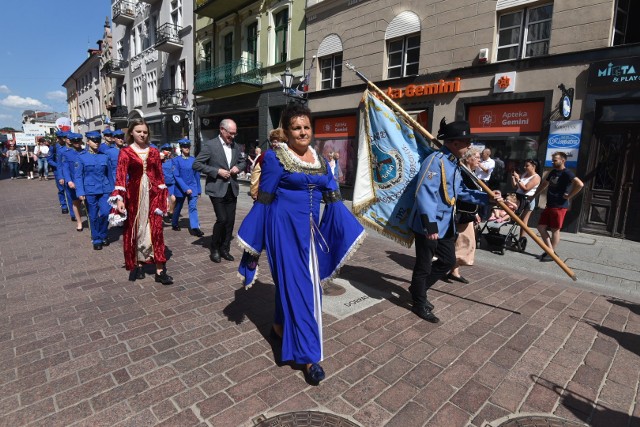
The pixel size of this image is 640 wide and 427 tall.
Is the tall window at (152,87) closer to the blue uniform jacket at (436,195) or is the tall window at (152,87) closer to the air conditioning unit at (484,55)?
the air conditioning unit at (484,55)

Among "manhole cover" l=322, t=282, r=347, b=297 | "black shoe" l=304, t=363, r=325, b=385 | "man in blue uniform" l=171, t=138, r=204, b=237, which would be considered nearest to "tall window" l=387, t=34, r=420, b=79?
"man in blue uniform" l=171, t=138, r=204, b=237

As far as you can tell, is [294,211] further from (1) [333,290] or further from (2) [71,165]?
(2) [71,165]

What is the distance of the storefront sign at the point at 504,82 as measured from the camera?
9.70 metres

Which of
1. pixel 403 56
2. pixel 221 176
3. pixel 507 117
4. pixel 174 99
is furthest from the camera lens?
pixel 174 99

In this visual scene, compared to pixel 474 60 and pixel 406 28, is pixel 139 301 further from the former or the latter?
pixel 406 28

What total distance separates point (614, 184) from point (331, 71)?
10533 millimetres

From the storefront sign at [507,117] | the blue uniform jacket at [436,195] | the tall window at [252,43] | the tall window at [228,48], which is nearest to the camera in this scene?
the blue uniform jacket at [436,195]

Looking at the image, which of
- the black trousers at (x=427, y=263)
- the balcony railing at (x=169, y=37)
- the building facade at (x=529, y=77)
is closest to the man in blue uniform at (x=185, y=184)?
the black trousers at (x=427, y=263)

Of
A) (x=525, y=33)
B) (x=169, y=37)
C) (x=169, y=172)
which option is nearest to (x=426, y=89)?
(x=525, y=33)

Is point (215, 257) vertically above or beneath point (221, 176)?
beneath

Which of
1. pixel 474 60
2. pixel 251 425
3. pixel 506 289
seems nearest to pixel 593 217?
pixel 474 60

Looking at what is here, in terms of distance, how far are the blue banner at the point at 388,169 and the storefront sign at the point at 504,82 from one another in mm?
7102

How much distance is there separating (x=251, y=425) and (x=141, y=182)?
3.35 meters

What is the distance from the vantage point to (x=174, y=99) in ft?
79.4
